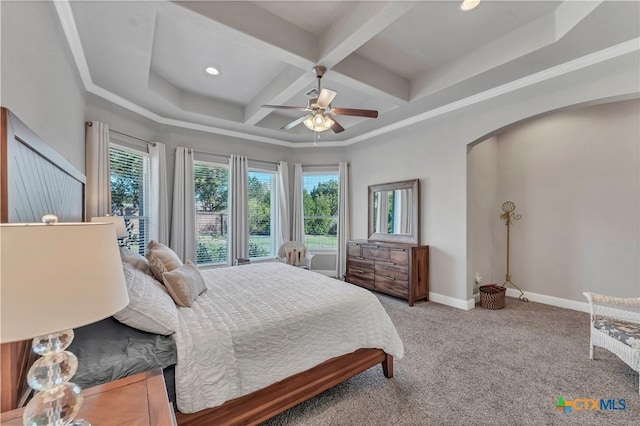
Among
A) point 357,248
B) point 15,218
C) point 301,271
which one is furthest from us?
point 357,248

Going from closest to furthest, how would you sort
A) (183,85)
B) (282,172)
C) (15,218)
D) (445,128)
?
(15,218), (183,85), (445,128), (282,172)

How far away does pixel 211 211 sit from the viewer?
4.79 m

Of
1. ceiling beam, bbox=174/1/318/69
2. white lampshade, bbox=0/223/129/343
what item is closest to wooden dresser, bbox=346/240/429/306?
ceiling beam, bbox=174/1/318/69

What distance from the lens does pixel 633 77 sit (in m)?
2.46

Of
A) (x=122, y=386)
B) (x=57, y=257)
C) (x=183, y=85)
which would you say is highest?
(x=183, y=85)

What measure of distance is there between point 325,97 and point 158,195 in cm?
291

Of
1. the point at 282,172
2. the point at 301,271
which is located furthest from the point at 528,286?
the point at 282,172

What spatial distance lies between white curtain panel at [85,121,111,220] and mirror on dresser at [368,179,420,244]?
4009mm

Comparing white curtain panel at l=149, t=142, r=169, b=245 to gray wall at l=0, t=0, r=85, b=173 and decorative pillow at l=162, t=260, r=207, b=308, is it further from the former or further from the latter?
decorative pillow at l=162, t=260, r=207, b=308

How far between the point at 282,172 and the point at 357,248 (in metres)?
2.12

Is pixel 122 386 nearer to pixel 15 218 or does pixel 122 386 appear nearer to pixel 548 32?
pixel 15 218

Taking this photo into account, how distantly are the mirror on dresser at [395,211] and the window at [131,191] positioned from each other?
3727 millimetres

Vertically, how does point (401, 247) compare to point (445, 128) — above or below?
below

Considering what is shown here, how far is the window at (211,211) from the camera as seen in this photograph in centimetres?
466
